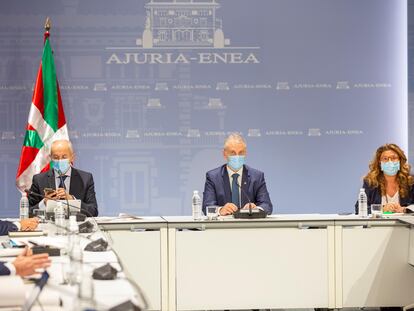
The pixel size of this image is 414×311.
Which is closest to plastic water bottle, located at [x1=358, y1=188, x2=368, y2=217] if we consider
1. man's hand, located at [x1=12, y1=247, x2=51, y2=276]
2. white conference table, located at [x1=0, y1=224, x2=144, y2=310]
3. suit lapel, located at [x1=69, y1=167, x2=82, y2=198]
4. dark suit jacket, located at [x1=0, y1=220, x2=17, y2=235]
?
suit lapel, located at [x1=69, y1=167, x2=82, y2=198]

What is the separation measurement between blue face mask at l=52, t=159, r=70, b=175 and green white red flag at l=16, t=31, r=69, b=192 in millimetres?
1092

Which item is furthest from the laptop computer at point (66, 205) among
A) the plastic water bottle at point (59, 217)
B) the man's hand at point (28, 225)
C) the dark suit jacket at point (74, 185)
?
the dark suit jacket at point (74, 185)

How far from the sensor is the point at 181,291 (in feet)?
18.0

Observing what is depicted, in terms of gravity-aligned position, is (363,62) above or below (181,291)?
above

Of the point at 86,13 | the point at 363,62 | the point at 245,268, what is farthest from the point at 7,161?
the point at 363,62

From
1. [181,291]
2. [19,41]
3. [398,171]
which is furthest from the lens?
[19,41]

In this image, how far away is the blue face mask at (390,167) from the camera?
6051 millimetres

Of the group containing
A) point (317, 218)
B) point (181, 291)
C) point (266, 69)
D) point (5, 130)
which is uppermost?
point (266, 69)

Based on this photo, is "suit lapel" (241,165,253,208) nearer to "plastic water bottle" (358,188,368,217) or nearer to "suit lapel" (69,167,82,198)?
"plastic water bottle" (358,188,368,217)

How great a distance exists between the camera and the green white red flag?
23.5ft

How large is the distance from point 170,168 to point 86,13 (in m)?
1.72

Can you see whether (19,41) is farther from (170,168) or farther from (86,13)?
(170,168)

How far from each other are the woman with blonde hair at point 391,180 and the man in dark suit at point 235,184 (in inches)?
32.2

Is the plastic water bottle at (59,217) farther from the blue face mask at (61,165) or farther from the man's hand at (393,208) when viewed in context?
the man's hand at (393,208)
